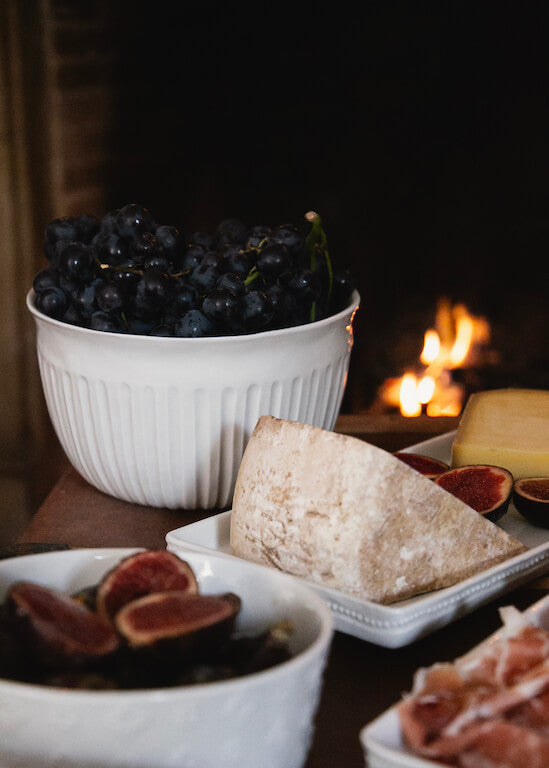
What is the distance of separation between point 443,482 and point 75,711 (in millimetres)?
677

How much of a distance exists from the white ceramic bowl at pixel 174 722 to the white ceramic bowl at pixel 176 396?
0.47 metres

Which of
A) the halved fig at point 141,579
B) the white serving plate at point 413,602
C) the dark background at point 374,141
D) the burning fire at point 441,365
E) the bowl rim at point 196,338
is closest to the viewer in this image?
the halved fig at point 141,579

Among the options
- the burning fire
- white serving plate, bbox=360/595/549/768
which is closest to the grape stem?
white serving plate, bbox=360/595/549/768

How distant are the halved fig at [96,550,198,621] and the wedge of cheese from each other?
0.20 meters

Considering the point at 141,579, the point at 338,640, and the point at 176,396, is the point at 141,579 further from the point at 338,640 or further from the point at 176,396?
the point at 176,396

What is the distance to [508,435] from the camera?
3.88ft

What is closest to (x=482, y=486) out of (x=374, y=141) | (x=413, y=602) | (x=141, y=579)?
(x=413, y=602)

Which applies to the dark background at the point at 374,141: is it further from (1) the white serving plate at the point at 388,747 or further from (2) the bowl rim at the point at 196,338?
(1) the white serving plate at the point at 388,747

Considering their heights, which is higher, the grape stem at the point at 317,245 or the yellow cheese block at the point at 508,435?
the grape stem at the point at 317,245

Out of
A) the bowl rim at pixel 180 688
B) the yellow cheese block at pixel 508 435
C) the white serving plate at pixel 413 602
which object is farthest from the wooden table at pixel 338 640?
the yellow cheese block at pixel 508 435

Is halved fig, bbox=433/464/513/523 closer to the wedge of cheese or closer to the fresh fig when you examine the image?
the fresh fig

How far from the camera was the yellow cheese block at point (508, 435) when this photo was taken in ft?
3.76

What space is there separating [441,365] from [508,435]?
1392 mm

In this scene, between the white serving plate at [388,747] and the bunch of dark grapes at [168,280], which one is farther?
the bunch of dark grapes at [168,280]
